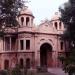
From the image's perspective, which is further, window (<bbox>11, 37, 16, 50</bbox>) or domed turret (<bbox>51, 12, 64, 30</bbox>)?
domed turret (<bbox>51, 12, 64, 30</bbox>)

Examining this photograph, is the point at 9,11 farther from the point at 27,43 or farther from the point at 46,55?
the point at 46,55

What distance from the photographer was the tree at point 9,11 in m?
16.6

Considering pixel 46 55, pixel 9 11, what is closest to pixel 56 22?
pixel 46 55

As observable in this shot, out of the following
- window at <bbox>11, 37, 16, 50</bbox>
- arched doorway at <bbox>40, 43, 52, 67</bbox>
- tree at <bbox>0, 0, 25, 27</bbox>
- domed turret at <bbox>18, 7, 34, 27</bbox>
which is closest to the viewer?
tree at <bbox>0, 0, 25, 27</bbox>

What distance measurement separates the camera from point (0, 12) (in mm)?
16938

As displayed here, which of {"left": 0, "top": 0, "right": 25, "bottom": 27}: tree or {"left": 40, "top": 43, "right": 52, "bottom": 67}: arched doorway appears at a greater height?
{"left": 0, "top": 0, "right": 25, "bottom": 27}: tree

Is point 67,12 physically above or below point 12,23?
above

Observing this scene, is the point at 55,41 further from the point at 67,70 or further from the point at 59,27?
the point at 67,70

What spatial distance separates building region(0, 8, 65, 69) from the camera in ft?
129

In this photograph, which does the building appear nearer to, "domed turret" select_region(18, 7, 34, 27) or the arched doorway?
"domed turret" select_region(18, 7, 34, 27)

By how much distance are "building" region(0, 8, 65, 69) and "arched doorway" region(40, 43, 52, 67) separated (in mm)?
330

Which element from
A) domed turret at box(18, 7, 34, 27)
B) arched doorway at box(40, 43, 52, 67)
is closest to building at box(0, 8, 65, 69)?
domed turret at box(18, 7, 34, 27)

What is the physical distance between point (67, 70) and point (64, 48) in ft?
80.0

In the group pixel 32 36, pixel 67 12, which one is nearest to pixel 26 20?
pixel 32 36
